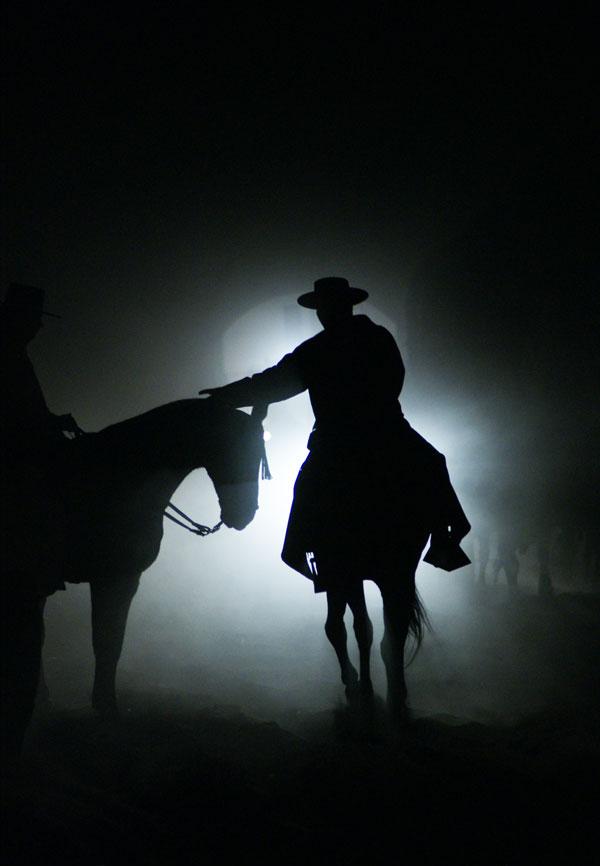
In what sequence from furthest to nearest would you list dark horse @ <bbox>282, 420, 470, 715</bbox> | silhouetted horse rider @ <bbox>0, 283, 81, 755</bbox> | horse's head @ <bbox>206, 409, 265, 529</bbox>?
1. horse's head @ <bbox>206, 409, 265, 529</bbox>
2. dark horse @ <bbox>282, 420, 470, 715</bbox>
3. silhouetted horse rider @ <bbox>0, 283, 81, 755</bbox>

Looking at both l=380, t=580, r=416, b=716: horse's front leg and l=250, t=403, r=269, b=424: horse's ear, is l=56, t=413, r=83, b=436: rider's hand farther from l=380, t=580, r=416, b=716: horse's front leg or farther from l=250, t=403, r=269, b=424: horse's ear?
l=380, t=580, r=416, b=716: horse's front leg

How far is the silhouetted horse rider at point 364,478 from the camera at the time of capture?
3.82m

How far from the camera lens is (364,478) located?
383 cm

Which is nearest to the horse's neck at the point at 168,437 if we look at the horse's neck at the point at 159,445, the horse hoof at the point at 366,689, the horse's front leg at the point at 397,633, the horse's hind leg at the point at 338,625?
the horse's neck at the point at 159,445

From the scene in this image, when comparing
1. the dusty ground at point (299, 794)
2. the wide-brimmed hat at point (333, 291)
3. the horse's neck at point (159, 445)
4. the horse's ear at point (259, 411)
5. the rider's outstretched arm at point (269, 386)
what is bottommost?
the dusty ground at point (299, 794)

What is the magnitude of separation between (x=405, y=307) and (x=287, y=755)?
2483cm

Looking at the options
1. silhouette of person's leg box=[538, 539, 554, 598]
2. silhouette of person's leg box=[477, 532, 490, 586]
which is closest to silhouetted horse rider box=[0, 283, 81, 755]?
silhouette of person's leg box=[538, 539, 554, 598]

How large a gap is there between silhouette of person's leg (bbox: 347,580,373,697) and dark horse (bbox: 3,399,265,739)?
3.24 feet

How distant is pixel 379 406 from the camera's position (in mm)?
3842

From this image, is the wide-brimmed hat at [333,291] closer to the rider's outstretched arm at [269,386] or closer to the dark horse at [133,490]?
the rider's outstretched arm at [269,386]

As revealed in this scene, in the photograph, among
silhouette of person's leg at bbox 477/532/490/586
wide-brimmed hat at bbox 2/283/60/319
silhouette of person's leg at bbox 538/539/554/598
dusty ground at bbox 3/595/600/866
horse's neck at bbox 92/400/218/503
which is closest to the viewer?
dusty ground at bbox 3/595/600/866

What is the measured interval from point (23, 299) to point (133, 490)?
5.08 ft

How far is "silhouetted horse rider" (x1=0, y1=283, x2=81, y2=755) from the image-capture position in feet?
8.02

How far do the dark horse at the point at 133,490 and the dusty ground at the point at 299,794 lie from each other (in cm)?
81
